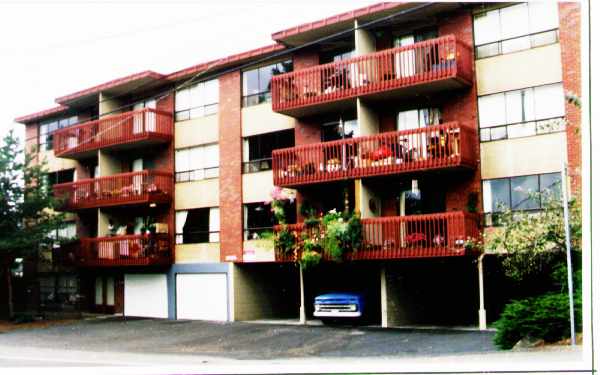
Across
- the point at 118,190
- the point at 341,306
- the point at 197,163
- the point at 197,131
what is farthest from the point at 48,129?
the point at 341,306

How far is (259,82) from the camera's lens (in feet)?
84.0

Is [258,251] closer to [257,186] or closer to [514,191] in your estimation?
[257,186]

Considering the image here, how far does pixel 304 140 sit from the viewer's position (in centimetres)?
2406

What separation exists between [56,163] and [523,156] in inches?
905

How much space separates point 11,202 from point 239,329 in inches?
452

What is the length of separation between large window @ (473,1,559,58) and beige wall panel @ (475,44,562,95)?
20 cm

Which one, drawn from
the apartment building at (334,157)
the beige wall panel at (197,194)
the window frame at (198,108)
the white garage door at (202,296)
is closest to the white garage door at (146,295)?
the apartment building at (334,157)

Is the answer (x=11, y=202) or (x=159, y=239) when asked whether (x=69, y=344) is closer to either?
(x=159, y=239)

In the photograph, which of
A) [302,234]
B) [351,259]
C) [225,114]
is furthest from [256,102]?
[351,259]

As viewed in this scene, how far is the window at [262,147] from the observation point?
24844 millimetres

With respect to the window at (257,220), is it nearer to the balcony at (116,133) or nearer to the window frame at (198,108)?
the window frame at (198,108)

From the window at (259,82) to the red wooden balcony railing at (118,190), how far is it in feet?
16.1

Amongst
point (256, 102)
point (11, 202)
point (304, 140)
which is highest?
point (256, 102)

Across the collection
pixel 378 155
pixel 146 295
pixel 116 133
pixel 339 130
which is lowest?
pixel 146 295
